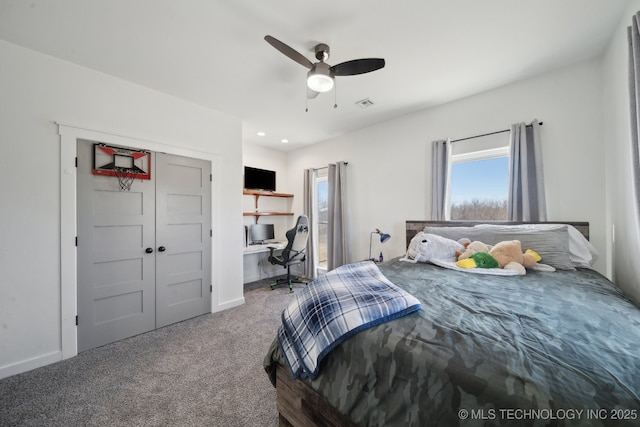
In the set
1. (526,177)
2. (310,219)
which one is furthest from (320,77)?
(310,219)

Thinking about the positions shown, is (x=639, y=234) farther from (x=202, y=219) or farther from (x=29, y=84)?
(x=29, y=84)

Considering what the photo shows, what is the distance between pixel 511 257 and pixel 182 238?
341cm

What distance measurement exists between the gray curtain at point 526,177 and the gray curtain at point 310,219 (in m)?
3.07

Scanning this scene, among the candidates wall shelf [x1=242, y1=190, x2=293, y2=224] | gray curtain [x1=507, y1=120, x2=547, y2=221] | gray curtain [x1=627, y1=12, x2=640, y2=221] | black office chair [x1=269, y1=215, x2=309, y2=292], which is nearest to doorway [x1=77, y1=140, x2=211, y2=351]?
black office chair [x1=269, y1=215, x2=309, y2=292]

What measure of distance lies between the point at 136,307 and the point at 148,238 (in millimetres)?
740

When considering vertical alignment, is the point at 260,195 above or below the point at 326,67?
below

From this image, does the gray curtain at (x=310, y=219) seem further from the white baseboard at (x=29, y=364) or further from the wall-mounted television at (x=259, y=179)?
the white baseboard at (x=29, y=364)

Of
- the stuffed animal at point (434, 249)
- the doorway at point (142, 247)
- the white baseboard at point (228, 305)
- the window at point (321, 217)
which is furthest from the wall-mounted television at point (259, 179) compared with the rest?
the stuffed animal at point (434, 249)

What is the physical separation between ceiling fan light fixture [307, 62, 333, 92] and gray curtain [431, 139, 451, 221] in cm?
177

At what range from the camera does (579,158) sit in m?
2.20

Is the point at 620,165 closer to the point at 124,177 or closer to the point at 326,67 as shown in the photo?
the point at 326,67

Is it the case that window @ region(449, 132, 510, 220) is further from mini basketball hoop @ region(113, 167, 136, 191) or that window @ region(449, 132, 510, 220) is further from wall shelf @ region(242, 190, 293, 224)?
mini basketball hoop @ region(113, 167, 136, 191)

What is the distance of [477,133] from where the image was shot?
2.76m

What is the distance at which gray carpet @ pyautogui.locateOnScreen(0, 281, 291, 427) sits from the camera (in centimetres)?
146
